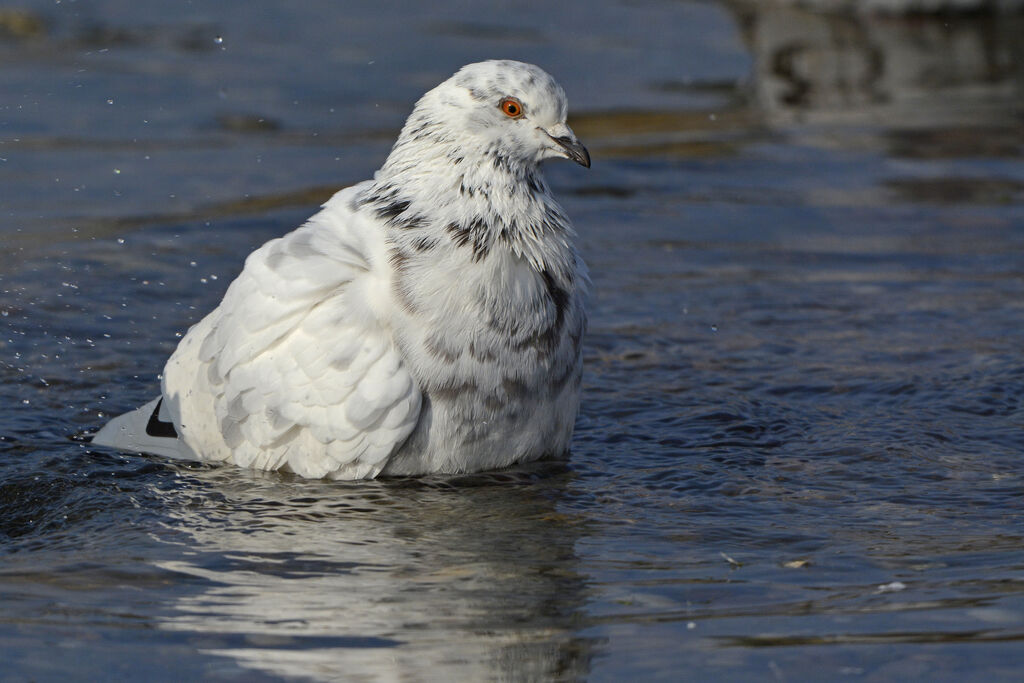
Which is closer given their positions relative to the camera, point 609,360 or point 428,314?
point 428,314

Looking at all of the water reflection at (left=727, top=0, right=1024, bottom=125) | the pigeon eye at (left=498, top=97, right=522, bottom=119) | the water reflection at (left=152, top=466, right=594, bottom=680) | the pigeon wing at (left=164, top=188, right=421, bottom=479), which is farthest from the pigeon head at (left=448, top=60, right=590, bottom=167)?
the water reflection at (left=727, top=0, right=1024, bottom=125)

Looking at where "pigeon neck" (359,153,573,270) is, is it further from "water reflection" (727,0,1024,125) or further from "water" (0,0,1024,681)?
"water reflection" (727,0,1024,125)

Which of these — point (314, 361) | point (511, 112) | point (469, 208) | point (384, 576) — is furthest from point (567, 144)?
point (384, 576)

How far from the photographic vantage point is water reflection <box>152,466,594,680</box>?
4.19 metres

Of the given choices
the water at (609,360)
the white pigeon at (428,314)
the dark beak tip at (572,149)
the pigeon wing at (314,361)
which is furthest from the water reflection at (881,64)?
the pigeon wing at (314,361)

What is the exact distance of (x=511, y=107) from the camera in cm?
555

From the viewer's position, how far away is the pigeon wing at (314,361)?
5.37 metres

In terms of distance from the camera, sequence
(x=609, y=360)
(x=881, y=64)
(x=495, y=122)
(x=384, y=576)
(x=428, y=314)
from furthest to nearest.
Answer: (x=881, y=64) < (x=609, y=360) < (x=495, y=122) < (x=428, y=314) < (x=384, y=576)

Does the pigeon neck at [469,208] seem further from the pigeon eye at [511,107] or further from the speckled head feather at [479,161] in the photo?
the pigeon eye at [511,107]

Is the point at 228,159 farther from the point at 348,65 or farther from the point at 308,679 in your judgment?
the point at 308,679

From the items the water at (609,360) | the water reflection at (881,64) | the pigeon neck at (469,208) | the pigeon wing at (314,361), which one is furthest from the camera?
the water reflection at (881,64)

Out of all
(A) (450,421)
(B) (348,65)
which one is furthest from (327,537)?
(B) (348,65)

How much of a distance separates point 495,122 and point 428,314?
707 millimetres

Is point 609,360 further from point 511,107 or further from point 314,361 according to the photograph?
point 314,361
